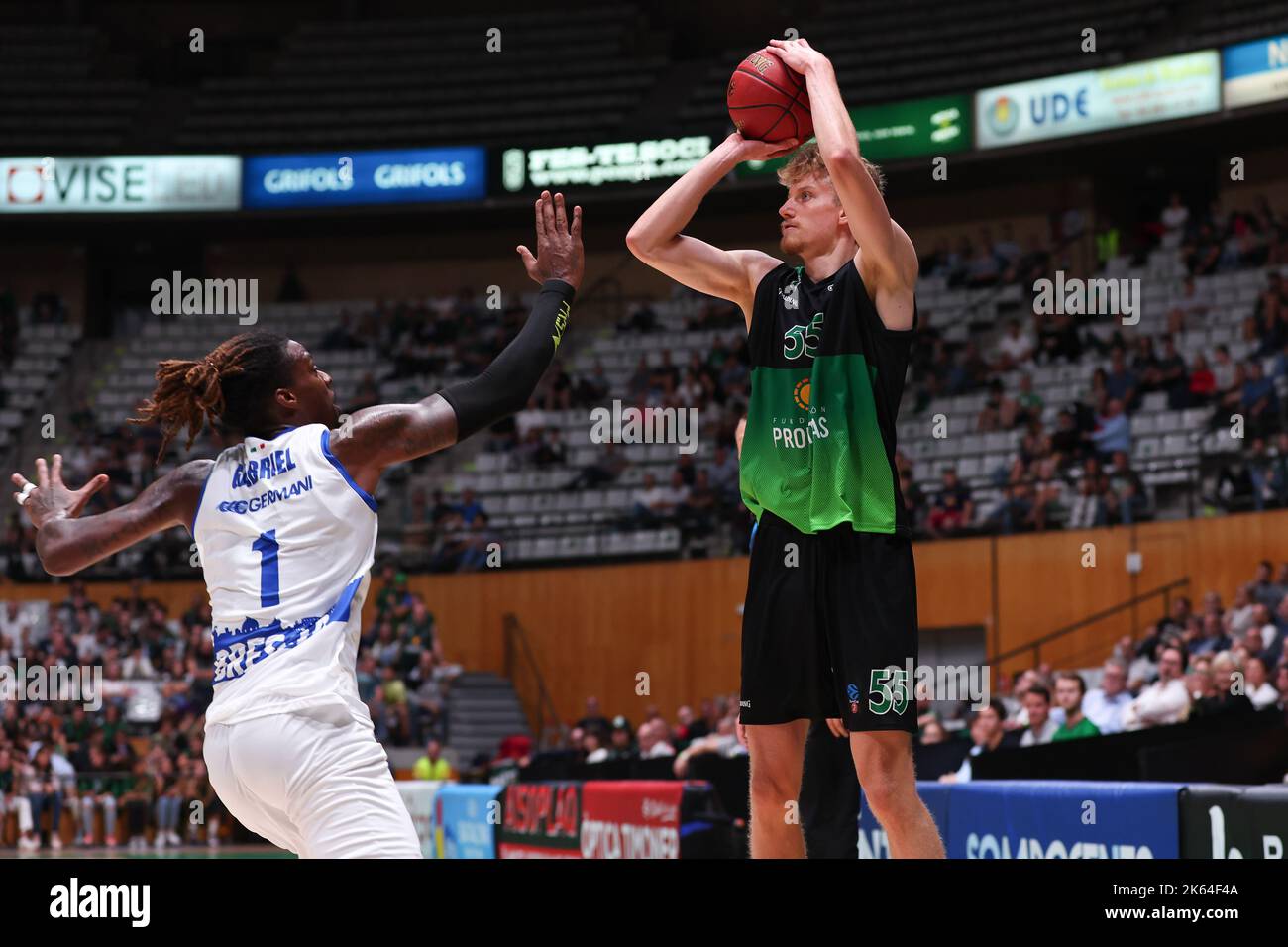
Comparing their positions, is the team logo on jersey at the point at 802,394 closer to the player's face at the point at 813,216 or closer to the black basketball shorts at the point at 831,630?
the black basketball shorts at the point at 831,630

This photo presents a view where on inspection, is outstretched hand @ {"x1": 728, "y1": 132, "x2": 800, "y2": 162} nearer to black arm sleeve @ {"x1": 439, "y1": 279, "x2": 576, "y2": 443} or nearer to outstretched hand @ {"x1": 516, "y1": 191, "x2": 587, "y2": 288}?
outstretched hand @ {"x1": 516, "y1": 191, "x2": 587, "y2": 288}

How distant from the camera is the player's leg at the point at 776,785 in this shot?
443 cm

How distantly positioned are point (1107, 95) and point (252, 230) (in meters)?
14.1

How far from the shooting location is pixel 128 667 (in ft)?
66.5

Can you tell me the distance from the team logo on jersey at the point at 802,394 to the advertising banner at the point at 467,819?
851 centimetres

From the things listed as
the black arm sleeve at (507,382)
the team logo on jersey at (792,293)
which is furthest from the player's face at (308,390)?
the team logo on jersey at (792,293)

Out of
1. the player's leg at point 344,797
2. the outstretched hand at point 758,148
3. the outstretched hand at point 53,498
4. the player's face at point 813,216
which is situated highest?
the outstretched hand at point 758,148

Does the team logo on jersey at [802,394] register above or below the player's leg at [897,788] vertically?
above

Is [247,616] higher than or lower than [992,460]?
lower

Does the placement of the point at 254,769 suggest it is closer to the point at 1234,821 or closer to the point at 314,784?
the point at 314,784

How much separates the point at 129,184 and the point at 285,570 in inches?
923

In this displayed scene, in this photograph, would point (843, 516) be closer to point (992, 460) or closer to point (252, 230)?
point (992, 460)

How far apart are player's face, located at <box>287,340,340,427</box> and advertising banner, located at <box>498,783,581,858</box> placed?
25.0 feet
